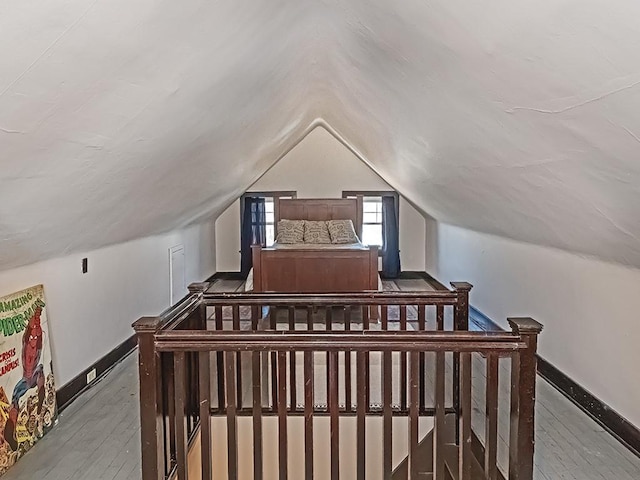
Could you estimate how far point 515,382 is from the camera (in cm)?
198

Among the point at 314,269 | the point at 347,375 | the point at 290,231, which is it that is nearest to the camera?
the point at 347,375

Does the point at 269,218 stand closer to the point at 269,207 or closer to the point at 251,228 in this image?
the point at 269,207

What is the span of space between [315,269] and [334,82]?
101 inches

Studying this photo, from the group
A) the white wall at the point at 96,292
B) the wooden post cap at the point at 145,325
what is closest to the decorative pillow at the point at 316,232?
the white wall at the point at 96,292

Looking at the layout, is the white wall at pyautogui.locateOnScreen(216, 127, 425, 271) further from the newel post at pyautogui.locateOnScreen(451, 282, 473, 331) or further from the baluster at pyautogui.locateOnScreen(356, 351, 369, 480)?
the baluster at pyautogui.locateOnScreen(356, 351, 369, 480)

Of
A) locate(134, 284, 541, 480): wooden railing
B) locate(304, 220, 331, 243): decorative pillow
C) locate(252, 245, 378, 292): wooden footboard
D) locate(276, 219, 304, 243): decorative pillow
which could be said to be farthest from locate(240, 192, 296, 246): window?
locate(134, 284, 541, 480): wooden railing

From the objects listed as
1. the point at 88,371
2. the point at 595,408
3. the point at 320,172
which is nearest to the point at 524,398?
the point at 595,408

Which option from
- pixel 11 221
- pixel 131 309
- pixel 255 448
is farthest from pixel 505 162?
pixel 131 309

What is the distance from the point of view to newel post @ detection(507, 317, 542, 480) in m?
1.96

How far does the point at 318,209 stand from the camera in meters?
8.18

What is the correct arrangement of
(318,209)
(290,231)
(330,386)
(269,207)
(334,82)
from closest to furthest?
(330,386), (334,82), (290,231), (318,209), (269,207)

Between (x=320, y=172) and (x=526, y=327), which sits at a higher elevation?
(x=320, y=172)

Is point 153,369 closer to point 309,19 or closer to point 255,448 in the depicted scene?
point 255,448

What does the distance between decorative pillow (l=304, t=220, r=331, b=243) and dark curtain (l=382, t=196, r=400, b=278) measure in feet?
4.06
